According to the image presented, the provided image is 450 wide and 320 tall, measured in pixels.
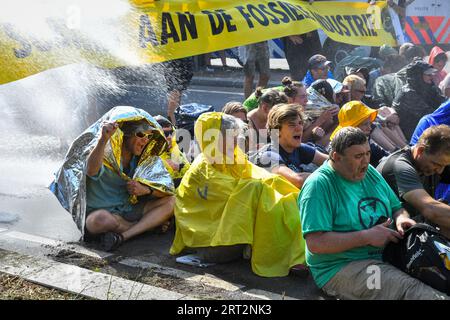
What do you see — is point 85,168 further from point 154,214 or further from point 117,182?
point 154,214

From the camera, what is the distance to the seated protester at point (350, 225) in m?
4.22

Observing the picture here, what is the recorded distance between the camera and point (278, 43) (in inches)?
603

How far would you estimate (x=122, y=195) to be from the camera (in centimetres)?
588

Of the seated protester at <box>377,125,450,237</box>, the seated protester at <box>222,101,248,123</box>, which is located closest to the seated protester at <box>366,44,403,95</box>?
the seated protester at <box>222,101,248,123</box>

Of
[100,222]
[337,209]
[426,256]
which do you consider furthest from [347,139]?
[100,222]

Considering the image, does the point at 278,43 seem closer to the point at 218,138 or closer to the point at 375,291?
the point at 218,138

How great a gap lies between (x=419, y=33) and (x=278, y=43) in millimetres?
2904

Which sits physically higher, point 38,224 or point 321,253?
point 321,253

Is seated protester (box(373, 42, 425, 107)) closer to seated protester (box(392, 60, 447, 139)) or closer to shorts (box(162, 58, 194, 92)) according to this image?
seated protester (box(392, 60, 447, 139))

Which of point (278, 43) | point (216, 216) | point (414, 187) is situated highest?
point (414, 187)

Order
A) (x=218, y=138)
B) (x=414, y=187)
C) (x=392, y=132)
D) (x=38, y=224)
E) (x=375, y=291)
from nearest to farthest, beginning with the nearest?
(x=375, y=291) < (x=414, y=187) < (x=218, y=138) < (x=38, y=224) < (x=392, y=132)

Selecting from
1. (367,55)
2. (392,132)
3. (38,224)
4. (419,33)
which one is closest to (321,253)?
(38,224)

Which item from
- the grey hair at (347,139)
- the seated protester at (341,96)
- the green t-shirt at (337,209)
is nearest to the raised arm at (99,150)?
the green t-shirt at (337,209)

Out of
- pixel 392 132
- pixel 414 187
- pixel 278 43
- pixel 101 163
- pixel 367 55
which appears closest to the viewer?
pixel 414 187
